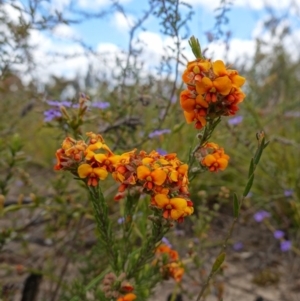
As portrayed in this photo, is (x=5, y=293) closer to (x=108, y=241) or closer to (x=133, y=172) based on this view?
(x=108, y=241)

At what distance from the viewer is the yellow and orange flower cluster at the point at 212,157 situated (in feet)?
3.12

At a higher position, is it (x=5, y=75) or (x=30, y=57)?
(x=30, y=57)

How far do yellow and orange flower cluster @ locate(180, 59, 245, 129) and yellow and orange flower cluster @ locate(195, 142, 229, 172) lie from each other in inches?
3.8

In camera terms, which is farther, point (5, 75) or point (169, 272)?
point (5, 75)

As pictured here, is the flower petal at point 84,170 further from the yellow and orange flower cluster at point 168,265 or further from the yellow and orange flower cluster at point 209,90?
the yellow and orange flower cluster at point 168,265

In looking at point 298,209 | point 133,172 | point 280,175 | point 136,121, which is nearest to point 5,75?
point 136,121

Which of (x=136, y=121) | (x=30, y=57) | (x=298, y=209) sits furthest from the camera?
(x=298, y=209)

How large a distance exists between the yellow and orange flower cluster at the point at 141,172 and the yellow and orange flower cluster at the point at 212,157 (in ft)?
0.29

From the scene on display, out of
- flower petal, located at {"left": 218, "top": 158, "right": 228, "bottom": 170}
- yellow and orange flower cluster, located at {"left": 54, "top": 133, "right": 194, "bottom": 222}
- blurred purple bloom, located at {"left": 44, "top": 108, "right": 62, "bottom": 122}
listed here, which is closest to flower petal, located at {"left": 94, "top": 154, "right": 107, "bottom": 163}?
yellow and orange flower cluster, located at {"left": 54, "top": 133, "right": 194, "bottom": 222}

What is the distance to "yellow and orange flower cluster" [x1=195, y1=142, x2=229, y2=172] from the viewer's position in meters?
0.95

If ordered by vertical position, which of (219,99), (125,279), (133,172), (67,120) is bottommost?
(125,279)

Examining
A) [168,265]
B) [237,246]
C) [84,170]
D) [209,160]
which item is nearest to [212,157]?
[209,160]

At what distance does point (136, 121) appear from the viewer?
64.9 inches

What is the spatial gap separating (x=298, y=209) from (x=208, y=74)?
5.75 ft
